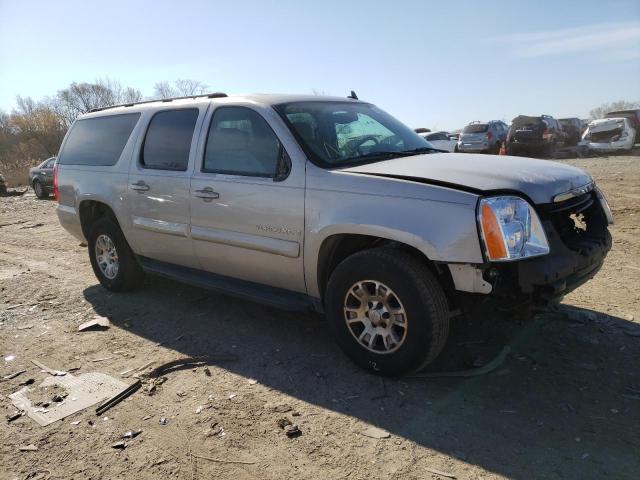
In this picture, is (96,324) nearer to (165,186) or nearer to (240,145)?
(165,186)

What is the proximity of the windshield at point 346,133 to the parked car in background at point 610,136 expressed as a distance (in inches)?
735

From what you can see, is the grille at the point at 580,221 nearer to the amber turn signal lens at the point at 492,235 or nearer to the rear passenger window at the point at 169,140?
the amber turn signal lens at the point at 492,235

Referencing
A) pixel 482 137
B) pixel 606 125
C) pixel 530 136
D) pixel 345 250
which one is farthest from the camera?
pixel 482 137

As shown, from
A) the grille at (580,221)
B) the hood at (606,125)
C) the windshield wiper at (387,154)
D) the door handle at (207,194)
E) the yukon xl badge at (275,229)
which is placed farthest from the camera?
the hood at (606,125)

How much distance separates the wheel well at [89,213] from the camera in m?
5.45

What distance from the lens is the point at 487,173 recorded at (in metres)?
3.11

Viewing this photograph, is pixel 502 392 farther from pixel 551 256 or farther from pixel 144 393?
pixel 144 393

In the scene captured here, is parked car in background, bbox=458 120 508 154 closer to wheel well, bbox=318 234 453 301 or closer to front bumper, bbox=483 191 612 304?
front bumper, bbox=483 191 612 304

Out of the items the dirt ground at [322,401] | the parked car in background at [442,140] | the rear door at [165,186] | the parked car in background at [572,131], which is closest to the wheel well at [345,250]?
the dirt ground at [322,401]

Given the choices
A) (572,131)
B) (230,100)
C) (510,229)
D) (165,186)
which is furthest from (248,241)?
(572,131)

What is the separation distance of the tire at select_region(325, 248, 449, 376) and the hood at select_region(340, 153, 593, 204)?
0.53 meters

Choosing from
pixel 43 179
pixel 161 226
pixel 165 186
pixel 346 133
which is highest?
pixel 346 133

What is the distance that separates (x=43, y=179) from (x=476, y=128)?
1786cm

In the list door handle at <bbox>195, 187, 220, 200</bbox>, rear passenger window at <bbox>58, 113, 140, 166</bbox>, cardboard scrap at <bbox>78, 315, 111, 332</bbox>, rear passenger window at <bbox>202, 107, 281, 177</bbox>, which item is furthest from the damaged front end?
rear passenger window at <bbox>58, 113, 140, 166</bbox>
